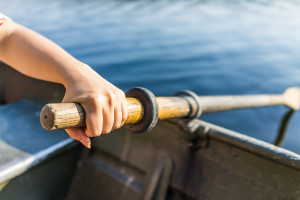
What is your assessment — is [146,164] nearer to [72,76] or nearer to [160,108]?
[160,108]

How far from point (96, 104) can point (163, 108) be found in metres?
0.49

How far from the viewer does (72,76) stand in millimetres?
855

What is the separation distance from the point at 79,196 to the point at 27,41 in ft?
3.73

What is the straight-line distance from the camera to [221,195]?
4.75 ft

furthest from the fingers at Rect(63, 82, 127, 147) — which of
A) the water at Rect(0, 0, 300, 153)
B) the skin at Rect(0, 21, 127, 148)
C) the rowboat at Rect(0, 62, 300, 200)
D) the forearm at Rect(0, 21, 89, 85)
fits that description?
the water at Rect(0, 0, 300, 153)

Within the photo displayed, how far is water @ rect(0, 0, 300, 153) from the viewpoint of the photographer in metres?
4.18

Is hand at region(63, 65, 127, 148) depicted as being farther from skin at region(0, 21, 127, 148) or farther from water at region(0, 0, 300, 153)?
water at region(0, 0, 300, 153)

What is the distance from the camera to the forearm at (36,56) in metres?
0.90

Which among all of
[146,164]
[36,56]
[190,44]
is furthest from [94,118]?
[190,44]

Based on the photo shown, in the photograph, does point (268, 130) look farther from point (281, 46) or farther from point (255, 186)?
point (281, 46)

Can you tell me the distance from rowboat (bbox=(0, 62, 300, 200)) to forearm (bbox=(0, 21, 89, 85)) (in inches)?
26.5

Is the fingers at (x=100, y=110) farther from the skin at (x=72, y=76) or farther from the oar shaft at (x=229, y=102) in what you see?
the oar shaft at (x=229, y=102)

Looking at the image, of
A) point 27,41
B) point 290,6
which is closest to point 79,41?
point 27,41

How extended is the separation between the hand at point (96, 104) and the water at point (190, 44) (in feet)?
9.07
